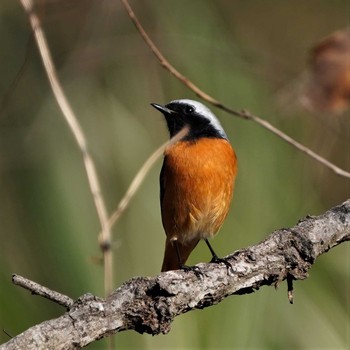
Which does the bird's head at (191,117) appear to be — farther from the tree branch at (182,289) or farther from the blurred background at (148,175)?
the tree branch at (182,289)

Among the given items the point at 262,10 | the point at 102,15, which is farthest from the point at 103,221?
the point at 262,10

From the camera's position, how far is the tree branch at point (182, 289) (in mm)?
2881

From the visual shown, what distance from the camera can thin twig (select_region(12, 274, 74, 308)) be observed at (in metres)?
2.86

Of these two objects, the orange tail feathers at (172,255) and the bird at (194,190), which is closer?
the bird at (194,190)

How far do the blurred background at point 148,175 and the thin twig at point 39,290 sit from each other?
1.22m

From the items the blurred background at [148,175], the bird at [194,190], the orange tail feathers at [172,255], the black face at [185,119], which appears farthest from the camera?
the black face at [185,119]

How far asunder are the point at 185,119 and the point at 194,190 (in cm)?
65

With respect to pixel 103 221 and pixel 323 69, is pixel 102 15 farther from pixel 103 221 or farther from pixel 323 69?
pixel 323 69

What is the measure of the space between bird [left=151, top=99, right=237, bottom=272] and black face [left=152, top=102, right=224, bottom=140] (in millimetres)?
62

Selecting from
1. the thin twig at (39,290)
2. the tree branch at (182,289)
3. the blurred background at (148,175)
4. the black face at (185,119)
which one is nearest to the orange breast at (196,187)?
the blurred background at (148,175)

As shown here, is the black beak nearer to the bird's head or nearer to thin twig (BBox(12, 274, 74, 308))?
the bird's head

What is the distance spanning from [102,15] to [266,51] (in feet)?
4.85

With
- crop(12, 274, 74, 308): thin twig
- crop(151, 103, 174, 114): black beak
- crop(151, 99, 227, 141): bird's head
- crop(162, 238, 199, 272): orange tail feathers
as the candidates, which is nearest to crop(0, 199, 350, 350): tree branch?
crop(12, 274, 74, 308): thin twig

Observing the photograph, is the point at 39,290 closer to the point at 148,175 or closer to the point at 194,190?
the point at 194,190
